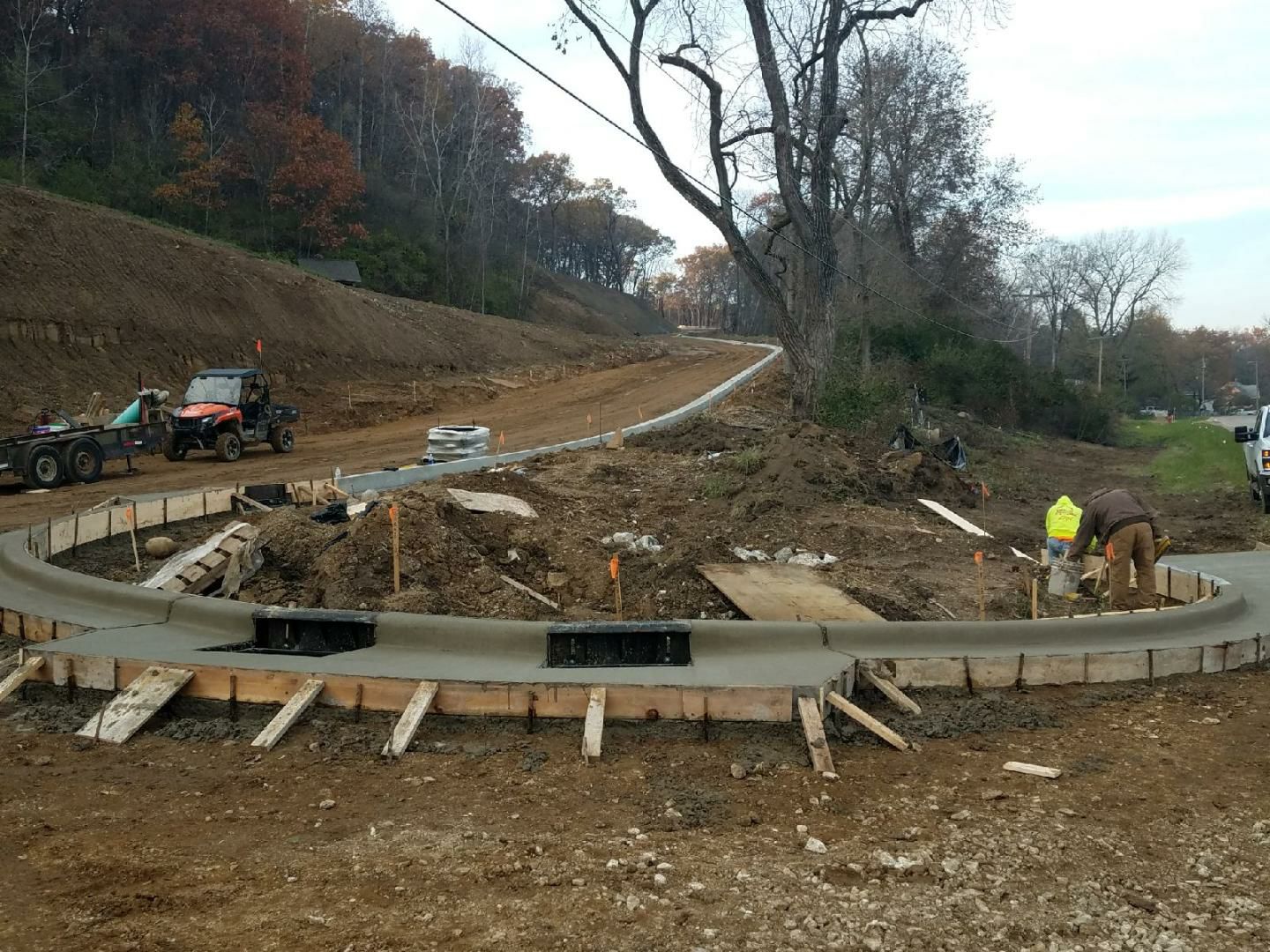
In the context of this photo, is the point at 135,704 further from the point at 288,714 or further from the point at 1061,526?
the point at 1061,526

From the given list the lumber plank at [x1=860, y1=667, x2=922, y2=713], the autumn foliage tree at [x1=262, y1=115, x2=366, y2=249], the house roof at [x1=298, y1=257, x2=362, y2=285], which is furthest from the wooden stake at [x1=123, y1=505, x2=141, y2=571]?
the autumn foliage tree at [x1=262, y1=115, x2=366, y2=249]

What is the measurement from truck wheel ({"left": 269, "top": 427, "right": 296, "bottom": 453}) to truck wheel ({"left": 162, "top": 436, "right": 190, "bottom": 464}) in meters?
2.03

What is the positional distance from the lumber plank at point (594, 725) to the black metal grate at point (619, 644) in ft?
2.71

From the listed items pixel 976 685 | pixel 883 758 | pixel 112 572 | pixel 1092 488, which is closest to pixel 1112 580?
pixel 976 685

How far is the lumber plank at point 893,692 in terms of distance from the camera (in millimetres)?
6438

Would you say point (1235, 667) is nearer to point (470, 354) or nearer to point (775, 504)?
point (775, 504)

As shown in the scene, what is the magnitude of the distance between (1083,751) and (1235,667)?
2712 millimetres

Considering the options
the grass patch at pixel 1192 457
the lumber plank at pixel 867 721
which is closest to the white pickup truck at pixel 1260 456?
the grass patch at pixel 1192 457

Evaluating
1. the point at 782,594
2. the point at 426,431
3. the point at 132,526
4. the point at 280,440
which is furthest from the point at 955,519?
the point at 426,431

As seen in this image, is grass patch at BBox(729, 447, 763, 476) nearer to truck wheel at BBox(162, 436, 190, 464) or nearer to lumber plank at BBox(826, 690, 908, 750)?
lumber plank at BBox(826, 690, 908, 750)

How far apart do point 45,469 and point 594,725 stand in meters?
15.0

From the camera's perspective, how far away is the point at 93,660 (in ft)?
21.9

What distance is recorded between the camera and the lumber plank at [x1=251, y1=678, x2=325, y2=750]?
18.8 feet

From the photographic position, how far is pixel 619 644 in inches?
272
